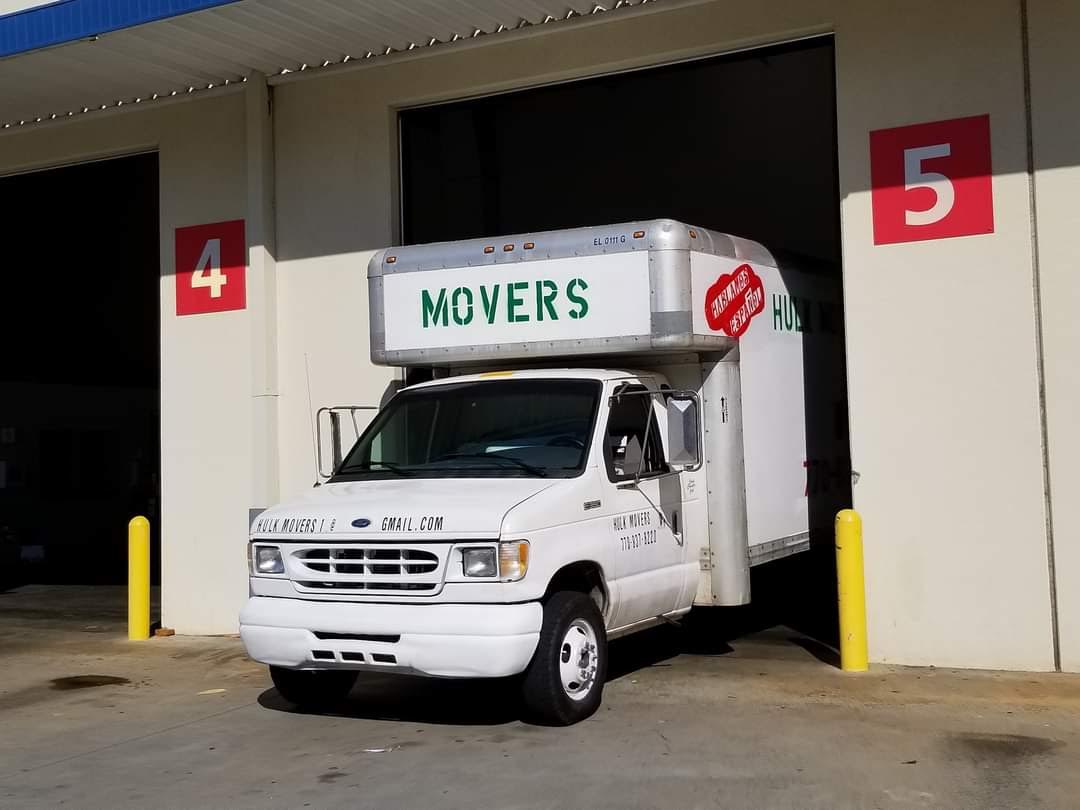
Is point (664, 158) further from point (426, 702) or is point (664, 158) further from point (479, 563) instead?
point (479, 563)

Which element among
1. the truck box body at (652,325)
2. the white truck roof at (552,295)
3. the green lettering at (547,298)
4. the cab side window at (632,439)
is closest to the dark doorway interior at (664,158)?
the white truck roof at (552,295)

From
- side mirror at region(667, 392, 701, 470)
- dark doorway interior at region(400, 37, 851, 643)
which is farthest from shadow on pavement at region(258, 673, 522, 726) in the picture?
dark doorway interior at region(400, 37, 851, 643)

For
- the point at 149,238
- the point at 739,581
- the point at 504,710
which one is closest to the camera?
the point at 504,710

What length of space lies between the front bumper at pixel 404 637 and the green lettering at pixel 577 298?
7.91 ft

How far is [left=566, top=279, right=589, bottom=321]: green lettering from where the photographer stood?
8.91 m

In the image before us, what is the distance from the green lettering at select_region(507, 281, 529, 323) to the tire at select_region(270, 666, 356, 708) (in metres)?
2.74

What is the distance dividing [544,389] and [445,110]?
4.96 metres

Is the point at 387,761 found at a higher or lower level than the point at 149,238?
lower

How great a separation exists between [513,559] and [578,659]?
96 cm

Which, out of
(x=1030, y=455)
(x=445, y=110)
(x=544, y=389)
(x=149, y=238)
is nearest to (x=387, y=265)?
(x=544, y=389)

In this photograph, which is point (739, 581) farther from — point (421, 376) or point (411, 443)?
point (421, 376)

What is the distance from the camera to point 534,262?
9094 millimetres

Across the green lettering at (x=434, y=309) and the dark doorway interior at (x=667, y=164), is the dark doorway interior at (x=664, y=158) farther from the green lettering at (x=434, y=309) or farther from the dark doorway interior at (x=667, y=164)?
the green lettering at (x=434, y=309)

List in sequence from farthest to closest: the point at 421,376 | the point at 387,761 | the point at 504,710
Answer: the point at 421,376
the point at 504,710
the point at 387,761
